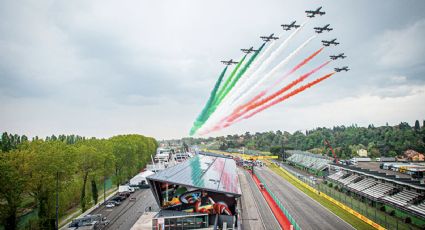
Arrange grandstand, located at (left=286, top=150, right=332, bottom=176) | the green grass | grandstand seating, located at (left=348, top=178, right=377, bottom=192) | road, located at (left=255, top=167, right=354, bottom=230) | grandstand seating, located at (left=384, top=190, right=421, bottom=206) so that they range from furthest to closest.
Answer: grandstand, located at (left=286, top=150, right=332, bottom=176), grandstand seating, located at (left=348, top=178, right=377, bottom=192), grandstand seating, located at (left=384, top=190, right=421, bottom=206), the green grass, road, located at (left=255, top=167, right=354, bottom=230)

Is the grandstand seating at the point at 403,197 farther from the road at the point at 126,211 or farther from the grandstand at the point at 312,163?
the road at the point at 126,211

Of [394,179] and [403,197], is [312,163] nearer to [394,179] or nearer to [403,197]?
[394,179]

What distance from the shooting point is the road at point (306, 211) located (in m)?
44.3

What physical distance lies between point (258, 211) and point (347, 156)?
11508cm

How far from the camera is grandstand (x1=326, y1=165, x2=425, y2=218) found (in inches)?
1810

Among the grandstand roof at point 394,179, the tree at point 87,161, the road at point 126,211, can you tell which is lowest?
the road at point 126,211

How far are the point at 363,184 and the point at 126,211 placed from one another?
175 feet

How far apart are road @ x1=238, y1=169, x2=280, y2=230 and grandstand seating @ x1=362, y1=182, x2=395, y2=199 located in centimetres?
2145

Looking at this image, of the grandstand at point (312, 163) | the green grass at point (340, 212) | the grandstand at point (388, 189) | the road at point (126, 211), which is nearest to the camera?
the green grass at point (340, 212)

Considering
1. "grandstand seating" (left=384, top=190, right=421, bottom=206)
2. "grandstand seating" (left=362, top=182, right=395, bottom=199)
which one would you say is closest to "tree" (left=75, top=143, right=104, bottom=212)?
"grandstand seating" (left=362, top=182, right=395, bottom=199)

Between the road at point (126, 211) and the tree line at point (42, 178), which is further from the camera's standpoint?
the road at point (126, 211)

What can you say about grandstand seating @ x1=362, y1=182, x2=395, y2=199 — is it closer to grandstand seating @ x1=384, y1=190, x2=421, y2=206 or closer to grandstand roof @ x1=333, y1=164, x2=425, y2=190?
grandstand roof @ x1=333, y1=164, x2=425, y2=190

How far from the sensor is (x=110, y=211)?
5900 cm

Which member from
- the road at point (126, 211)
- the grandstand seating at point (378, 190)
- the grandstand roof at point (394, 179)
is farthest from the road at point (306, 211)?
the road at point (126, 211)
